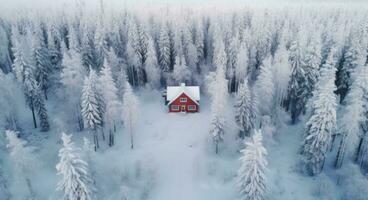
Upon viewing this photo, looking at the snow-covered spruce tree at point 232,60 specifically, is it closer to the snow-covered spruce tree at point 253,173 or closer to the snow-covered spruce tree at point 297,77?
the snow-covered spruce tree at point 297,77

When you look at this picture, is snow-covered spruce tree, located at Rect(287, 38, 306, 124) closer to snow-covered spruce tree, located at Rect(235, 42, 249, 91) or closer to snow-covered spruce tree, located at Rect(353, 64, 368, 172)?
snow-covered spruce tree, located at Rect(235, 42, 249, 91)

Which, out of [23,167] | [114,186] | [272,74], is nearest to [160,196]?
[114,186]

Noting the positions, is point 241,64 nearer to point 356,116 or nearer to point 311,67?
point 311,67

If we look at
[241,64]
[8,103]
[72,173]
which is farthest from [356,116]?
[8,103]

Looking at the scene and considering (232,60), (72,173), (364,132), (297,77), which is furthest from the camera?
(232,60)

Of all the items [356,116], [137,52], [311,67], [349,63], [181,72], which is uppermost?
[137,52]

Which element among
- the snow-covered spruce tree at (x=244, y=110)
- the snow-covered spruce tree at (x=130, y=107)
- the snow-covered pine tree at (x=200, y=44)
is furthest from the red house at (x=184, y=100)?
the snow-covered pine tree at (x=200, y=44)
